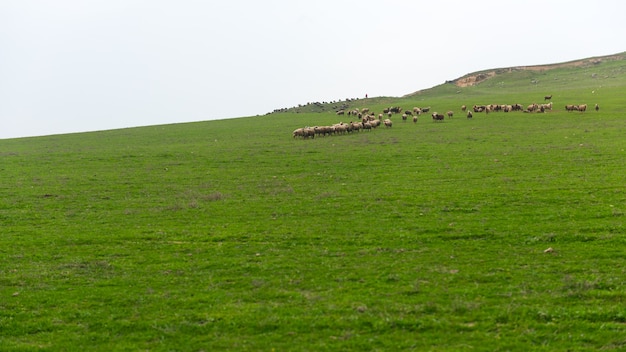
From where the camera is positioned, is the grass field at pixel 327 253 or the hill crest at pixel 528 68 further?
the hill crest at pixel 528 68

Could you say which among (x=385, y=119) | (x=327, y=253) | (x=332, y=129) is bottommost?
(x=327, y=253)

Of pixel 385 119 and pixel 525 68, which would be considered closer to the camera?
pixel 385 119

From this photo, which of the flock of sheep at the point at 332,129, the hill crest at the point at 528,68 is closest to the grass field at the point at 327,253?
the flock of sheep at the point at 332,129

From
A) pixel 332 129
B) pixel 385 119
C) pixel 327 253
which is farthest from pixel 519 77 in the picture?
pixel 327 253

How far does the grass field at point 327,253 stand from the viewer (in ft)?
38.1

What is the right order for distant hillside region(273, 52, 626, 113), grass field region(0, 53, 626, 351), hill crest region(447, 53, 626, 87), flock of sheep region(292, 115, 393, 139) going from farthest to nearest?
1. hill crest region(447, 53, 626, 87)
2. distant hillside region(273, 52, 626, 113)
3. flock of sheep region(292, 115, 393, 139)
4. grass field region(0, 53, 626, 351)

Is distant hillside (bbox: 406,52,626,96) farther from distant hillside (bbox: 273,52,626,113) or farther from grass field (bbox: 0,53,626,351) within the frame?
grass field (bbox: 0,53,626,351)

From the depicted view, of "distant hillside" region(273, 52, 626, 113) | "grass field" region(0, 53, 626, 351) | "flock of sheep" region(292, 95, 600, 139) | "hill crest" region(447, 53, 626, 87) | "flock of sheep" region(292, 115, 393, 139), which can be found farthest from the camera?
"hill crest" region(447, 53, 626, 87)

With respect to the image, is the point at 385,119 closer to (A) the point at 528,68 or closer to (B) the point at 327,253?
(B) the point at 327,253

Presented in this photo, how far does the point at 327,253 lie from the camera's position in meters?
17.3

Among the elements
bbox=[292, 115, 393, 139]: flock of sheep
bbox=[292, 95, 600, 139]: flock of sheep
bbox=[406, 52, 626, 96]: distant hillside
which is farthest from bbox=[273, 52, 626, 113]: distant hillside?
bbox=[292, 115, 393, 139]: flock of sheep

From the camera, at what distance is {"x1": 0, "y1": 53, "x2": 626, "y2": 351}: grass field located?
38.1ft

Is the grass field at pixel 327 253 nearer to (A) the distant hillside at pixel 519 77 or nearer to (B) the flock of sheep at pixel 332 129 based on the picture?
(B) the flock of sheep at pixel 332 129

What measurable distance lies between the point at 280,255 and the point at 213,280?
289cm
